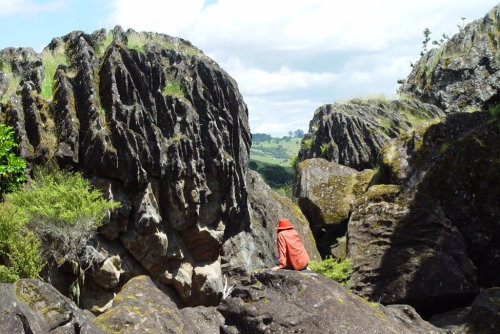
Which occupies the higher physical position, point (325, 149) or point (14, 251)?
point (325, 149)

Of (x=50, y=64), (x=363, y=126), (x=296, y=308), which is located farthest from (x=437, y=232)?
(x=50, y=64)

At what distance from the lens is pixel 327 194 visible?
42.2 metres

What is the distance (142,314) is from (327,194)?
1190 inches

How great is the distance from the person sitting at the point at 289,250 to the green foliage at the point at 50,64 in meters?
27.9

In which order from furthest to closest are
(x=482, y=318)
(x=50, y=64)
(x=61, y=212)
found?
(x=50, y=64), (x=61, y=212), (x=482, y=318)

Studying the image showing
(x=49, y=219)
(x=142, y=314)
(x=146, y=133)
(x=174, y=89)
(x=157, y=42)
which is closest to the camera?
(x=142, y=314)

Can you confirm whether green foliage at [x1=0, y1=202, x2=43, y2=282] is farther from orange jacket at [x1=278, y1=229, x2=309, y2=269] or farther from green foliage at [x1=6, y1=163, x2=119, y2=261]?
orange jacket at [x1=278, y1=229, x2=309, y2=269]

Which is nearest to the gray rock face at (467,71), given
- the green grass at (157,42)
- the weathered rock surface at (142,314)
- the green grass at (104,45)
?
the green grass at (157,42)

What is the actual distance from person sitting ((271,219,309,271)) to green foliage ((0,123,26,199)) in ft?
60.5

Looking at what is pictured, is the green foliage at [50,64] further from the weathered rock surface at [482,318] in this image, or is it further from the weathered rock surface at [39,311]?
the weathered rock surface at [482,318]

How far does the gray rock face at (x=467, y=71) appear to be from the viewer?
49.2m

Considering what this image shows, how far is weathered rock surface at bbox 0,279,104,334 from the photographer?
10.1m

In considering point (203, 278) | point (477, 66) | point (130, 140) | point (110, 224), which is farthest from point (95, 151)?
point (477, 66)

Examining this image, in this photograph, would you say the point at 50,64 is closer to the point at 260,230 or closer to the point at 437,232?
the point at 260,230
